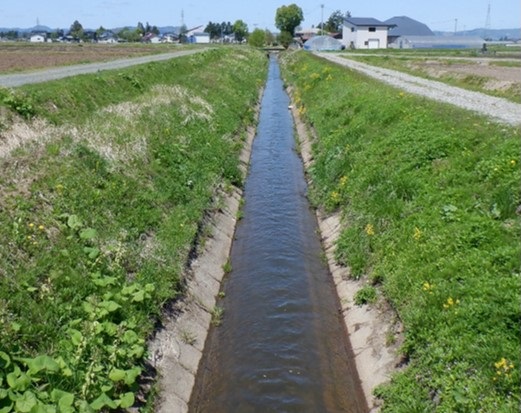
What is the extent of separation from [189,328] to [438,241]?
6.00 m

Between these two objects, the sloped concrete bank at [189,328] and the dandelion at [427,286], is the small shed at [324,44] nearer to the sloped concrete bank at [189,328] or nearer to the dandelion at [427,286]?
the sloped concrete bank at [189,328]

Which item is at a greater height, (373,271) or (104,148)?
(104,148)

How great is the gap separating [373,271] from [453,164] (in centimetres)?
401

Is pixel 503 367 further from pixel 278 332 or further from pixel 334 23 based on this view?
pixel 334 23

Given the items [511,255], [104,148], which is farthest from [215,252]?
[511,255]

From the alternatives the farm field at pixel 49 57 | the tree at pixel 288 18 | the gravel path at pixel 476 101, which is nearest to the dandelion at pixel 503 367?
the gravel path at pixel 476 101

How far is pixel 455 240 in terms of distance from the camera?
34.6ft

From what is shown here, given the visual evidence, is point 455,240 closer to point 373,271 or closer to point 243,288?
point 373,271

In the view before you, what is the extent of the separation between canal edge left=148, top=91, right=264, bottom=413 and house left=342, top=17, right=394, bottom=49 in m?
113

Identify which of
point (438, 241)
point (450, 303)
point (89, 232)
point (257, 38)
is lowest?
point (450, 303)

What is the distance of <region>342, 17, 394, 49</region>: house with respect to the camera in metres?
119

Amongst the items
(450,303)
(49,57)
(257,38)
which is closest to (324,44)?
(257,38)

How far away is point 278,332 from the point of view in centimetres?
1188

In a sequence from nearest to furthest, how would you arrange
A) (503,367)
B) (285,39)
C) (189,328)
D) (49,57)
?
(503,367), (189,328), (49,57), (285,39)
